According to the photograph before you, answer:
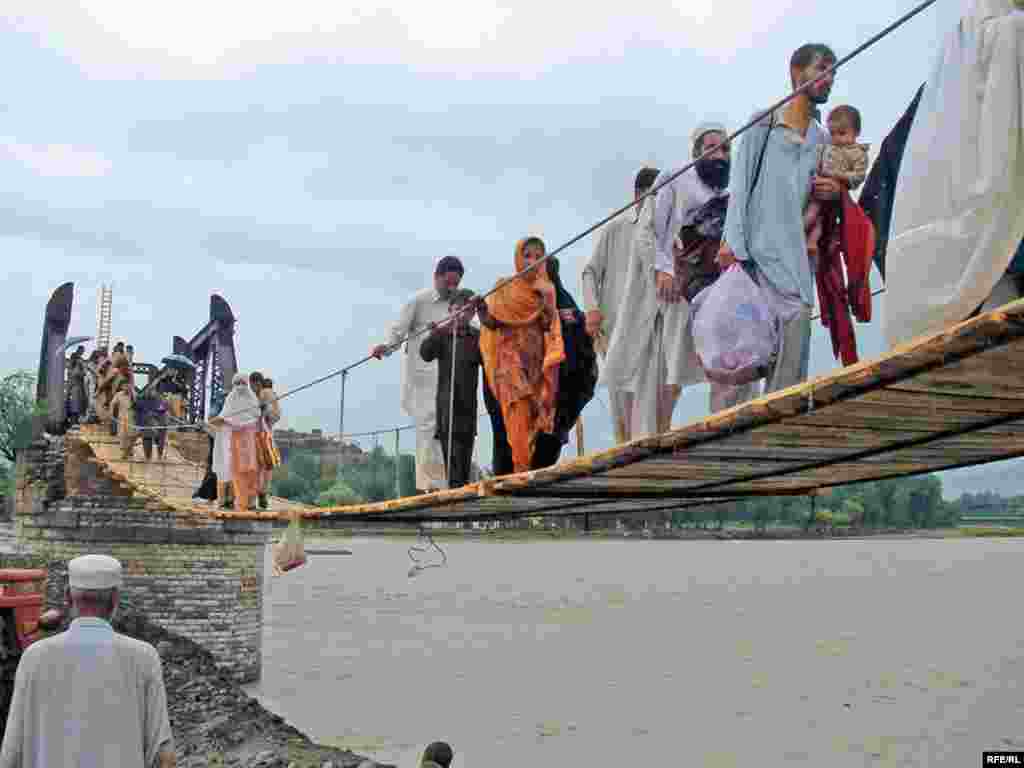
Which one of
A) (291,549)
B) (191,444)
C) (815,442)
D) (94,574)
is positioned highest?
(191,444)

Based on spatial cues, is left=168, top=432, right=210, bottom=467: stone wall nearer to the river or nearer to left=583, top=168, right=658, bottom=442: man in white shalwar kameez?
the river

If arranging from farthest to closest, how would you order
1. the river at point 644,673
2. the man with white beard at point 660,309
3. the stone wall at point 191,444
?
the stone wall at point 191,444 → the river at point 644,673 → the man with white beard at point 660,309

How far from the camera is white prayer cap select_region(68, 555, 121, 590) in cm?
269

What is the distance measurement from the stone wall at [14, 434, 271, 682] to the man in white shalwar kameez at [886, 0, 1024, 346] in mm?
13052

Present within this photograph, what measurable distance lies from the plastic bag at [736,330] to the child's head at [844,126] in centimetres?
60

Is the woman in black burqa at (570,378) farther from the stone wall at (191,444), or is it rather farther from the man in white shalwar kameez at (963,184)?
the stone wall at (191,444)

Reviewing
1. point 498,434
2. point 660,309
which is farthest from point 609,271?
point 498,434

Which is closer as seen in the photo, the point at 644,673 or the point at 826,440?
the point at 826,440

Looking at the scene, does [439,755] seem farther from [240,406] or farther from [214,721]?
[214,721]

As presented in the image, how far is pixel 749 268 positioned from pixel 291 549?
5.66 metres

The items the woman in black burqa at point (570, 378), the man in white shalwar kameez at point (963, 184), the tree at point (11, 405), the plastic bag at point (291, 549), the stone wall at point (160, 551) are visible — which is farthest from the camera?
the tree at point (11, 405)

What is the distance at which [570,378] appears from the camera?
589 cm

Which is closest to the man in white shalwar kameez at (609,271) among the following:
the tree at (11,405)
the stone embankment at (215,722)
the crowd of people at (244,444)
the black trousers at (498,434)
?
the black trousers at (498,434)

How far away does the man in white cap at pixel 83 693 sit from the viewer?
267 cm
